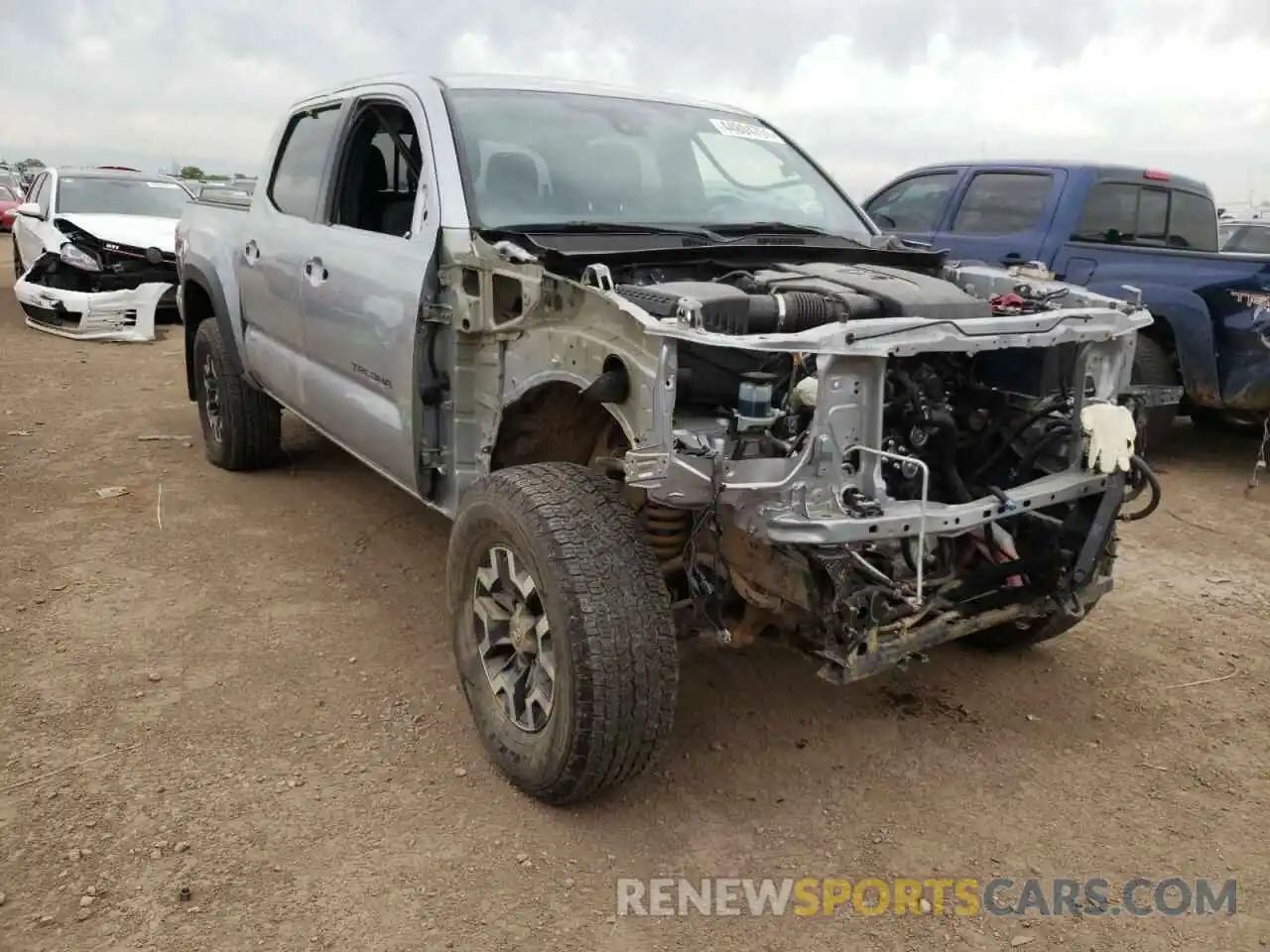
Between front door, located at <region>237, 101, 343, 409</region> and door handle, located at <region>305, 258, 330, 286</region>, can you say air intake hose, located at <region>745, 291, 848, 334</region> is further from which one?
front door, located at <region>237, 101, 343, 409</region>

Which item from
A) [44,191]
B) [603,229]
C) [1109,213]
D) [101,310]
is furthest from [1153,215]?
[44,191]

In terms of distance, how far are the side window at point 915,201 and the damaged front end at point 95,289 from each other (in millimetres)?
7186

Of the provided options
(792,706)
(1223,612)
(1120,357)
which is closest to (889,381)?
(1120,357)

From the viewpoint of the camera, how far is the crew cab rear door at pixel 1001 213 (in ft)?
23.5

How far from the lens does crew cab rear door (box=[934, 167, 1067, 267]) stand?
7.16 meters

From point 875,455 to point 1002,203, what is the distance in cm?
572

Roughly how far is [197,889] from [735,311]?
1.95m

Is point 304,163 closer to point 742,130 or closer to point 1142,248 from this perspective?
point 742,130

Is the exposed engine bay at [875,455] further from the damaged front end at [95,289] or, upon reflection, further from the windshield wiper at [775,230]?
the damaged front end at [95,289]

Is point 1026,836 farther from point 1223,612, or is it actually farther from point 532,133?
point 532,133

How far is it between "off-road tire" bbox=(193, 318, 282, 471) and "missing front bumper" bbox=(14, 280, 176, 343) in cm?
521

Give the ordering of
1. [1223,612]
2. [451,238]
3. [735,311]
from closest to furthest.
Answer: [735,311] → [451,238] → [1223,612]

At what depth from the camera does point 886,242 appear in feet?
13.5

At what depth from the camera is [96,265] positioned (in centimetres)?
1072
